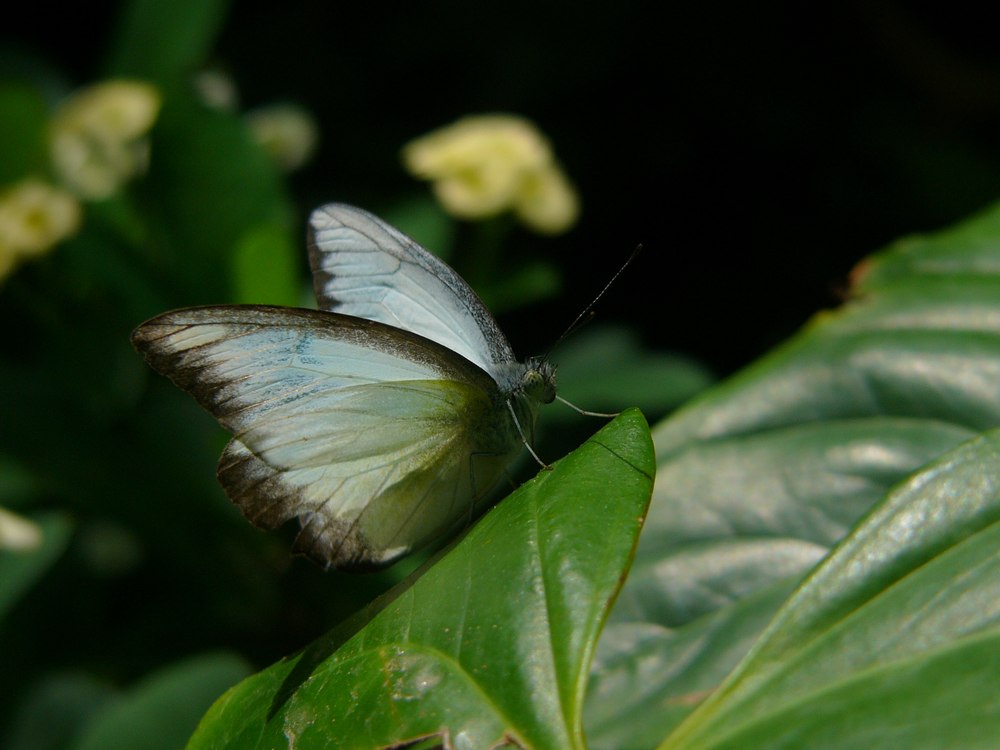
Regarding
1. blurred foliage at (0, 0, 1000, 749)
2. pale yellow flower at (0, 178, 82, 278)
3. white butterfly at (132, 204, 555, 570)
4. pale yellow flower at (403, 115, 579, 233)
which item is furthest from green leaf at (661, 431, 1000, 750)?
pale yellow flower at (0, 178, 82, 278)

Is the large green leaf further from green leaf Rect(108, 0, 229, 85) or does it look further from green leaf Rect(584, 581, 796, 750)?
green leaf Rect(108, 0, 229, 85)

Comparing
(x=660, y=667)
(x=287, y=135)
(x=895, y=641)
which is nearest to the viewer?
(x=895, y=641)

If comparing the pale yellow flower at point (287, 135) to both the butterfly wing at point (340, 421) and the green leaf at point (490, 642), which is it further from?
the green leaf at point (490, 642)

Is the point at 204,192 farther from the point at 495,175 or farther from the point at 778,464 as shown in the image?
the point at 778,464

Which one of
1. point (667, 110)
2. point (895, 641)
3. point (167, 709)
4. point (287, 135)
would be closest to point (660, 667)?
point (895, 641)

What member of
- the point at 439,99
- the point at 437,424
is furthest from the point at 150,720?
the point at 439,99

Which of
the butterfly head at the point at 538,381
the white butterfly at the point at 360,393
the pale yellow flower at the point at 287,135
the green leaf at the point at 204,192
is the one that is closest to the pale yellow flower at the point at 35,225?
the green leaf at the point at 204,192
